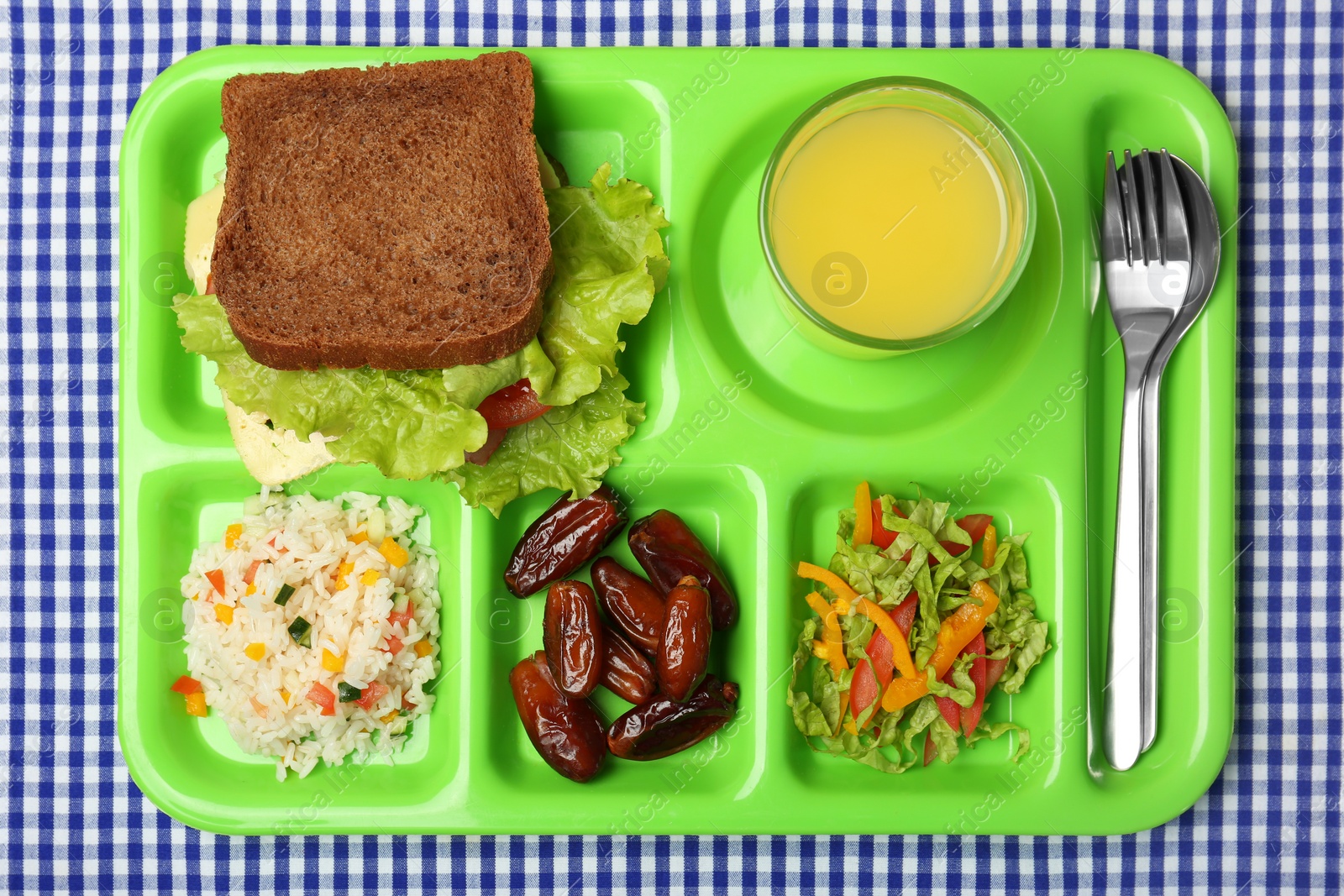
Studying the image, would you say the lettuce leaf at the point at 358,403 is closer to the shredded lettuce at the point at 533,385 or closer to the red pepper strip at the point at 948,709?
the shredded lettuce at the point at 533,385

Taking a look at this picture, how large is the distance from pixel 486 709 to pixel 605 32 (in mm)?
1328

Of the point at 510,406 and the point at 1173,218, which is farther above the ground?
the point at 1173,218

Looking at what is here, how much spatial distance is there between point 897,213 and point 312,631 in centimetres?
126

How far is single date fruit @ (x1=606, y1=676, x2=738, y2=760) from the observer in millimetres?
1607

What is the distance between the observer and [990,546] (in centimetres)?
169

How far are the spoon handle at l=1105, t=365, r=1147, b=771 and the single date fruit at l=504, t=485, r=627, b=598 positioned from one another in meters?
0.92

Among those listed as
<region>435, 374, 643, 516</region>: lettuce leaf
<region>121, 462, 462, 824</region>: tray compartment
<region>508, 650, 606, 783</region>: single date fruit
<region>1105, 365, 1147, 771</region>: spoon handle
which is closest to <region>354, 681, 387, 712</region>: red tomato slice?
<region>121, 462, 462, 824</region>: tray compartment

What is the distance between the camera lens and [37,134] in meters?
1.85

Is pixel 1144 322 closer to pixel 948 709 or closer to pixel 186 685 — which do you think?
pixel 948 709

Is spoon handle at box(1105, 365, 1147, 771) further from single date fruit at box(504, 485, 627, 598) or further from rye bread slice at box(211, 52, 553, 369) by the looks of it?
rye bread slice at box(211, 52, 553, 369)

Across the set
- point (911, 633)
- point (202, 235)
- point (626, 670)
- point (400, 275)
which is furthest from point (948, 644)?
point (202, 235)

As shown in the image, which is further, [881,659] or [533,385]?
[881,659]

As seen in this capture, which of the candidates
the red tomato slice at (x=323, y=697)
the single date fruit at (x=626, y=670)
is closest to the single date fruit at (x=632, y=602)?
the single date fruit at (x=626, y=670)

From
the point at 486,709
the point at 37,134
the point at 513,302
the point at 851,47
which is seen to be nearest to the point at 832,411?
the point at 513,302
